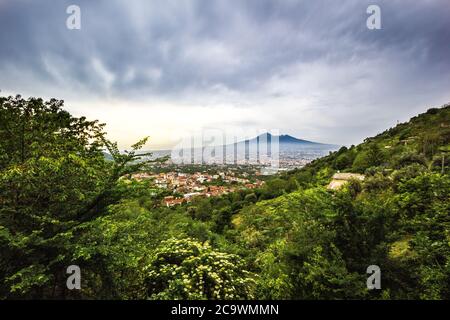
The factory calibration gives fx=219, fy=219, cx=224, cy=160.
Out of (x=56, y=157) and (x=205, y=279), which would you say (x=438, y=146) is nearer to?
(x=205, y=279)

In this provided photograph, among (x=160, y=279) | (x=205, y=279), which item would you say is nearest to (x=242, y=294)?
(x=205, y=279)

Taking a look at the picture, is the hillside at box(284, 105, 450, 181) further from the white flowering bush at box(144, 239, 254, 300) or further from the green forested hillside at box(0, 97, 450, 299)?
the white flowering bush at box(144, 239, 254, 300)

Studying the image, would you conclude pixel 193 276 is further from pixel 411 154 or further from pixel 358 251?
pixel 411 154

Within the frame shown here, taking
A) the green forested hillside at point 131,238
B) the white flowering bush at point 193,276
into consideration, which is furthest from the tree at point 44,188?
the white flowering bush at point 193,276

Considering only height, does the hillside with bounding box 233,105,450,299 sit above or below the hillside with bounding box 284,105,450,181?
below

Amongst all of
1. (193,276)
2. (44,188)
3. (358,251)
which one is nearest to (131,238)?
(193,276)

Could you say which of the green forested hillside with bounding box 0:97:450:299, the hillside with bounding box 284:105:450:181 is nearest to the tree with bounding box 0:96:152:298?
the green forested hillside with bounding box 0:97:450:299

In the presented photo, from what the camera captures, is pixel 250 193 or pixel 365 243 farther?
pixel 250 193

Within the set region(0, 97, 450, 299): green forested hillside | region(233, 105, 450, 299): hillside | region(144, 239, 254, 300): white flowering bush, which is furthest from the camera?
region(144, 239, 254, 300): white flowering bush
